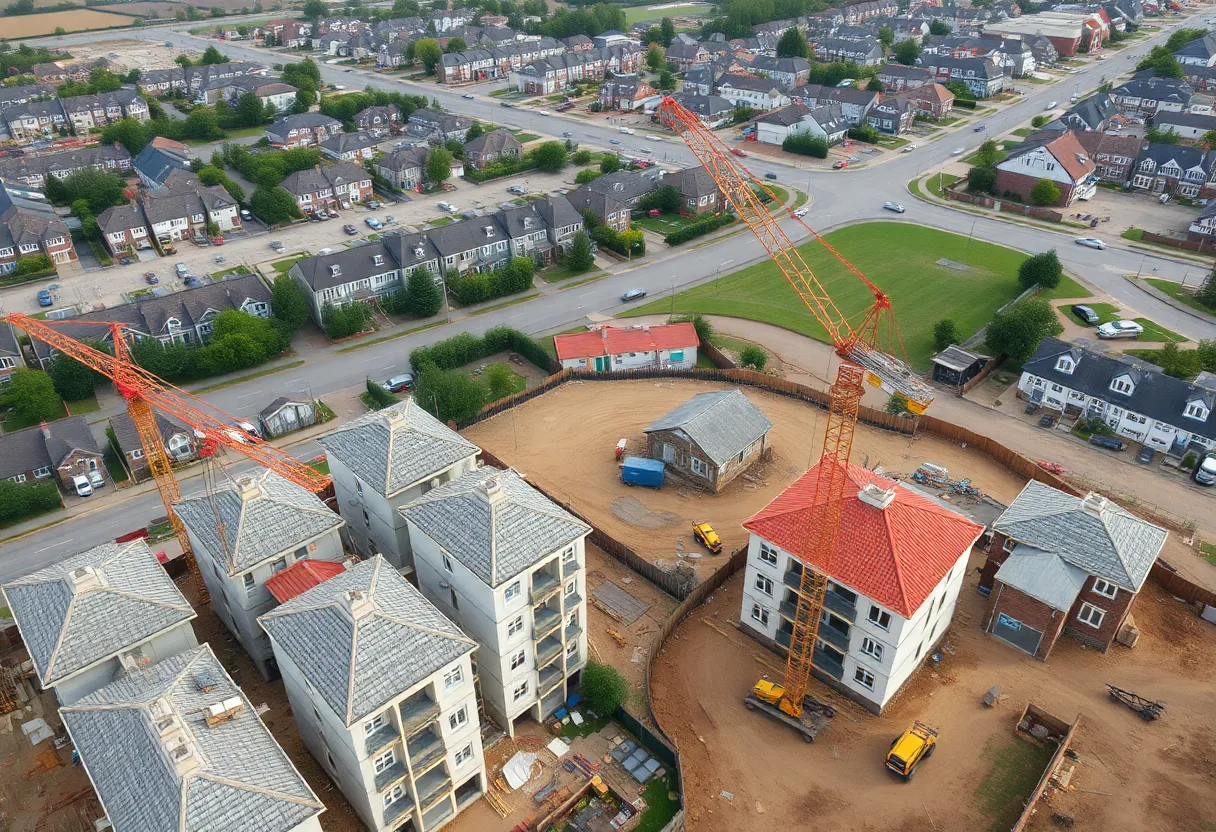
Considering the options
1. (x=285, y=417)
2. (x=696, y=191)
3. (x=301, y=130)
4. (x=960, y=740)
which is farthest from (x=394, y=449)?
(x=301, y=130)

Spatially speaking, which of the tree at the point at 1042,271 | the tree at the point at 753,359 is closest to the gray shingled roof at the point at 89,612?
the tree at the point at 753,359

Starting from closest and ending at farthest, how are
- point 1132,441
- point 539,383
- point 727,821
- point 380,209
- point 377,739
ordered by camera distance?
point 377,739 < point 727,821 < point 1132,441 < point 539,383 < point 380,209

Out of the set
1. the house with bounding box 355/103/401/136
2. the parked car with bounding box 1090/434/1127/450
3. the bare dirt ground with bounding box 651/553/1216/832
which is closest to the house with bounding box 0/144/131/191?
the house with bounding box 355/103/401/136

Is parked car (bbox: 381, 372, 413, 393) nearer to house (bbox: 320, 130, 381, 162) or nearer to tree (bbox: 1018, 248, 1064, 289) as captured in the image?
tree (bbox: 1018, 248, 1064, 289)

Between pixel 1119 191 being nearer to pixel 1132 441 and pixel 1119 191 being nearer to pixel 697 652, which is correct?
pixel 1132 441

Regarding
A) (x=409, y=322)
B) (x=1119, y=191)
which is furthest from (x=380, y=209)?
(x=1119, y=191)

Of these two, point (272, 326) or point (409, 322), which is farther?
point (409, 322)

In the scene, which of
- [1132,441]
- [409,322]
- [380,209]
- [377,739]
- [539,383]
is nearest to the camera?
[377,739]
